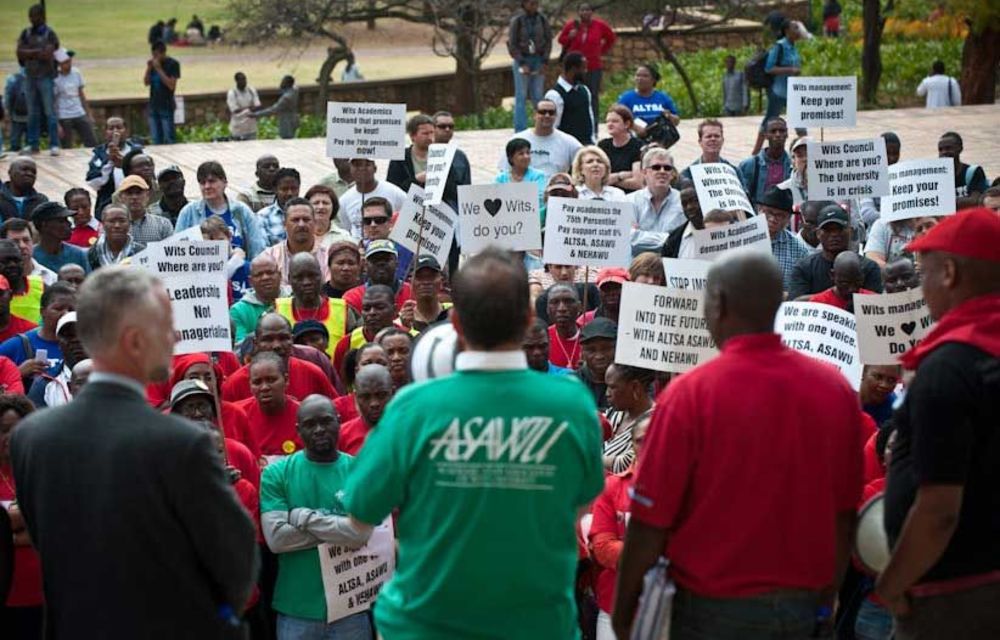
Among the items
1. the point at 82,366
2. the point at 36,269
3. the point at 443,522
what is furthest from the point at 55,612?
the point at 36,269

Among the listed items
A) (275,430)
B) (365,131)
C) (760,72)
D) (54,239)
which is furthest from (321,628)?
(760,72)

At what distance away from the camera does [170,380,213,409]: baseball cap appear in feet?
25.5

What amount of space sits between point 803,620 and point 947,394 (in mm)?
769

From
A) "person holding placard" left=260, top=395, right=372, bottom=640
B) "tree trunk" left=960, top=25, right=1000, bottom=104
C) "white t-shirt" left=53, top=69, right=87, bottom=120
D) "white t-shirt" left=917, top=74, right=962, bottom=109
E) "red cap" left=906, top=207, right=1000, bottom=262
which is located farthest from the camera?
"tree trunk" left=960, top=25, right=1000, bottom=104

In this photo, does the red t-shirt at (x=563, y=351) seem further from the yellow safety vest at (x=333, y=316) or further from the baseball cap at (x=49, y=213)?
the baseball cap at (x=49, y=213)

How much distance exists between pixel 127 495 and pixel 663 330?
3.92 m

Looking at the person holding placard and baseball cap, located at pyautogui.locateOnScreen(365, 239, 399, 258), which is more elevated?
baseball cap, located at pyautogui.locateOnScreen(365, 239, 399, 258)

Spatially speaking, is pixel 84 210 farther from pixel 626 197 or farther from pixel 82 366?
pixel 82 366

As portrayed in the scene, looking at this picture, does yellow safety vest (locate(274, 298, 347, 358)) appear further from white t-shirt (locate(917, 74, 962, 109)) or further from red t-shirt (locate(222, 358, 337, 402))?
white t-shirt (locate(917, 74, 962, 109))

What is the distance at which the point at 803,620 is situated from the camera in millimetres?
4645

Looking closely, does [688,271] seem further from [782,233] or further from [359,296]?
[782,233]

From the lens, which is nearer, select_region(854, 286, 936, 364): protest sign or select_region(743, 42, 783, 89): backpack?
select_region(854, 286, 936, 364): protest sign

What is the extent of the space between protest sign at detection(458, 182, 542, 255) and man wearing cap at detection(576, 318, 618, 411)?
7.31 ft

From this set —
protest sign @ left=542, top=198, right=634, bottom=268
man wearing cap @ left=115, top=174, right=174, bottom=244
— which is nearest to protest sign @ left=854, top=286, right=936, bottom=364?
protest sign @ left=542, top=198, right=634, bottom=268
